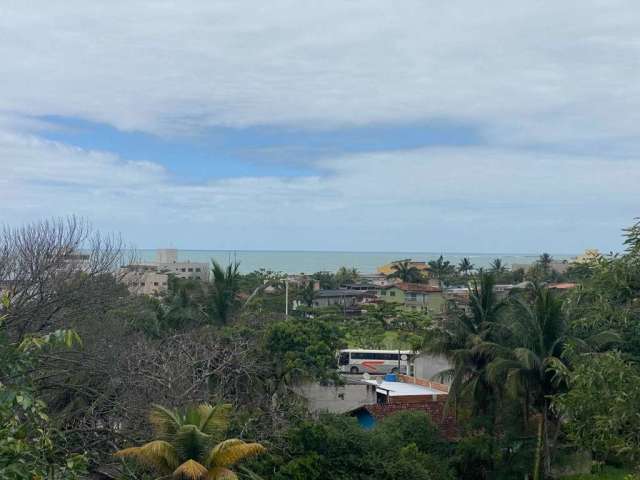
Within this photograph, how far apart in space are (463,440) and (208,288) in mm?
13671

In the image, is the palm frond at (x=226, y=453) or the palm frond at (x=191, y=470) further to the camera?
the palm frond at (x=226, y=453)

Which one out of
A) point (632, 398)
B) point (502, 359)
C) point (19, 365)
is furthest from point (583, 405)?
point (502, 359)

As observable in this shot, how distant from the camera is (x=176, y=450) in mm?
10789

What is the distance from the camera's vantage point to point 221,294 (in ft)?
95.3

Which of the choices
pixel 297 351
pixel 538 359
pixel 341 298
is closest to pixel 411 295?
pixel 341 298

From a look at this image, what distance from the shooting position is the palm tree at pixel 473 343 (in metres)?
21.7

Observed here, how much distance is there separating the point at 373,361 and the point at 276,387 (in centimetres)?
2048

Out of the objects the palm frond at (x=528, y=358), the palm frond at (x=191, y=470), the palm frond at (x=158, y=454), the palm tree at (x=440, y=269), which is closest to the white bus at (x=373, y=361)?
the palm frond at (x=528, y=358)

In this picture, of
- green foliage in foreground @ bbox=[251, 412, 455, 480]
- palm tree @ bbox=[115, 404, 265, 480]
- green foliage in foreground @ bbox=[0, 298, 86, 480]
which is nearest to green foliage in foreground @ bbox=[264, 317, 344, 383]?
green foliage in foreground @ bbox=[251, 412, 455, 480]

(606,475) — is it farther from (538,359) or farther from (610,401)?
(610,401)

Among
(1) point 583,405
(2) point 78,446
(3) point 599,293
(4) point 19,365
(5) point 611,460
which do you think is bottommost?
(5) point 611,460

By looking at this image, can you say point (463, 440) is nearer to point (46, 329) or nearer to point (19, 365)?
point (46, 329)

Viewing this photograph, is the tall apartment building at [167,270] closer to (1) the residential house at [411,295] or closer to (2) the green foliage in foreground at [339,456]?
(1) the residential house at [411,295]

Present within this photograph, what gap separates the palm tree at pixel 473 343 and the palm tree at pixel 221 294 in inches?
356
